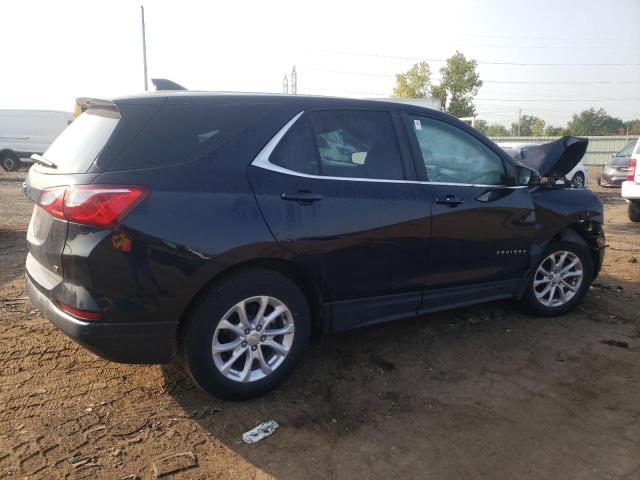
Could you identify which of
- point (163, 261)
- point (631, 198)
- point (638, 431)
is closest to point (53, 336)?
point (163, 261)

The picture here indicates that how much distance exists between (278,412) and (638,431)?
6.71ft

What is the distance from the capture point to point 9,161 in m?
21.9

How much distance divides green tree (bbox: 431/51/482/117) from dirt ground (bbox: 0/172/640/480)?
1676 inches

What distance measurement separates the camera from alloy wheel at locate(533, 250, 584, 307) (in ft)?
14.9

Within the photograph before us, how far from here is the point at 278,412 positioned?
3.02m

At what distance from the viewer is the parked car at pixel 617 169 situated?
1609cm

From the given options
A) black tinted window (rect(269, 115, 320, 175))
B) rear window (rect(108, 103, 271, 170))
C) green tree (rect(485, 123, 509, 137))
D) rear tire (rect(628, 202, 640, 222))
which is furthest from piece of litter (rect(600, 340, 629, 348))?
green tree (rect(485, 123, 509, 137))

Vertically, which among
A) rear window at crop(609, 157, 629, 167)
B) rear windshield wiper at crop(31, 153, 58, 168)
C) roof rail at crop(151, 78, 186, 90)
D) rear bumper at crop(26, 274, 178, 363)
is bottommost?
rear bumper at crop(26, 274, 178, 363)

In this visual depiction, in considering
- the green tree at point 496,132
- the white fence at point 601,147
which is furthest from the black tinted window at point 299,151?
the green tree at point 496,132

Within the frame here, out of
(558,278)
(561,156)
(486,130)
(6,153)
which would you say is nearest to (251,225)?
(558,278)

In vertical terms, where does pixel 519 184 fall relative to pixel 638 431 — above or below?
above

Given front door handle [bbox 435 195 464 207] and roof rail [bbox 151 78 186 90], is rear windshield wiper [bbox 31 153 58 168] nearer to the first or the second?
roof rail [bbox 151 78 186 90]

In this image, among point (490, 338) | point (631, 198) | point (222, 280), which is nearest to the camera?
point (222, 280)

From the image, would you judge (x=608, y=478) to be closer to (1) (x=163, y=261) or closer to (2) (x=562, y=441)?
(2) (x=562, y=441)
